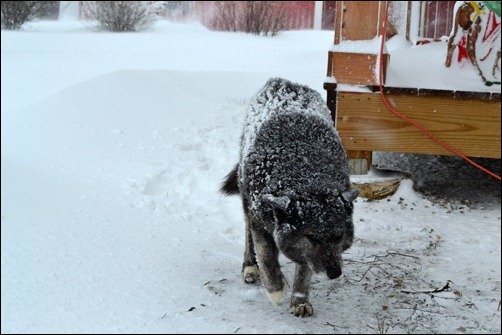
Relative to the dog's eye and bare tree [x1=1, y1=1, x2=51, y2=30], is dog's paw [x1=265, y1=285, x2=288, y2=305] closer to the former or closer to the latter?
the dog's eye

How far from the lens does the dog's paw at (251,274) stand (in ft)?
9.91

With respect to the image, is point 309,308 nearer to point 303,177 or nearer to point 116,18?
point 303,177

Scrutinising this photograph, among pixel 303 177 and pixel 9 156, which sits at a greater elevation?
pixel 303 177

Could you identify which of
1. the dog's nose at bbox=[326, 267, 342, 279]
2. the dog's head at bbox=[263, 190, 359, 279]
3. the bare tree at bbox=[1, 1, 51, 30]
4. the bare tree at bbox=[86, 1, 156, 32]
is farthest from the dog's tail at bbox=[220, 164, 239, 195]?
the bare tree at bbox=[1, 1, 51, 30]

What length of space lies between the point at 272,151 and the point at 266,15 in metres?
3.56

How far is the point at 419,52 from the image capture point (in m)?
2.96

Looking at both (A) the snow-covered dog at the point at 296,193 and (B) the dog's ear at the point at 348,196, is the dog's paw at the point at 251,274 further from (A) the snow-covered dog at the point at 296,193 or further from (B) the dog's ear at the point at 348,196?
(B) the dog's ear at the point at 348,196

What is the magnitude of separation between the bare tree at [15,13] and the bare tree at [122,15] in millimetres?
1870

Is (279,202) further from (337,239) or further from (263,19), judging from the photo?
(263,19)

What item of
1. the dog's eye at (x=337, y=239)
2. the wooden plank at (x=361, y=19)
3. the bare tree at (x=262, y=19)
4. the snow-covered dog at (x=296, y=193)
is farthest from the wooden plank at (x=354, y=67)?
the bare tree at (x=262, y=19)

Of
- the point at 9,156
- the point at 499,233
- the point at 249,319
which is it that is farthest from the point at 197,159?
the point at 499,233

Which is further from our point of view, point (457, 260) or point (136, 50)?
point (136, 50)

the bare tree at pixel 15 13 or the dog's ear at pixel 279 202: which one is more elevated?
the bare tree at pixel 15 13

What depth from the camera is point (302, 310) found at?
8.32ft
